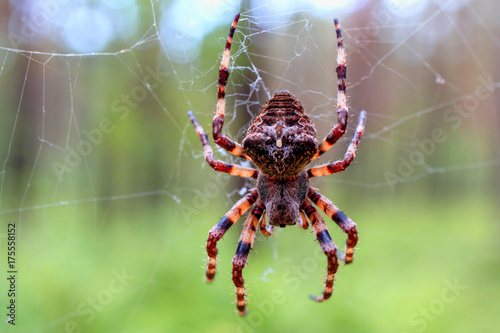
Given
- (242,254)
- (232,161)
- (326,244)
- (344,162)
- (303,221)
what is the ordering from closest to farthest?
(344,162), (326,244), (242,254), (303,221), (232,161)

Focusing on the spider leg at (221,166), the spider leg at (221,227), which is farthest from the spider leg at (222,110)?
the spider leg at (221,227)

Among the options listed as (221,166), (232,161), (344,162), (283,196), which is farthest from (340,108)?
(232,161)

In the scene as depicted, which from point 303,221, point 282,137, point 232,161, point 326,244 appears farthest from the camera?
point 232,161

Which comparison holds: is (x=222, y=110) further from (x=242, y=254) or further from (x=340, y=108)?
(x=242, y=254)

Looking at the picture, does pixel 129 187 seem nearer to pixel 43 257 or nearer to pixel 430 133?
pixel 43 257

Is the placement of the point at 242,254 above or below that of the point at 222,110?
below

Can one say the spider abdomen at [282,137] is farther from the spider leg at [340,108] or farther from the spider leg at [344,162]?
the spider leg at [344,162]
